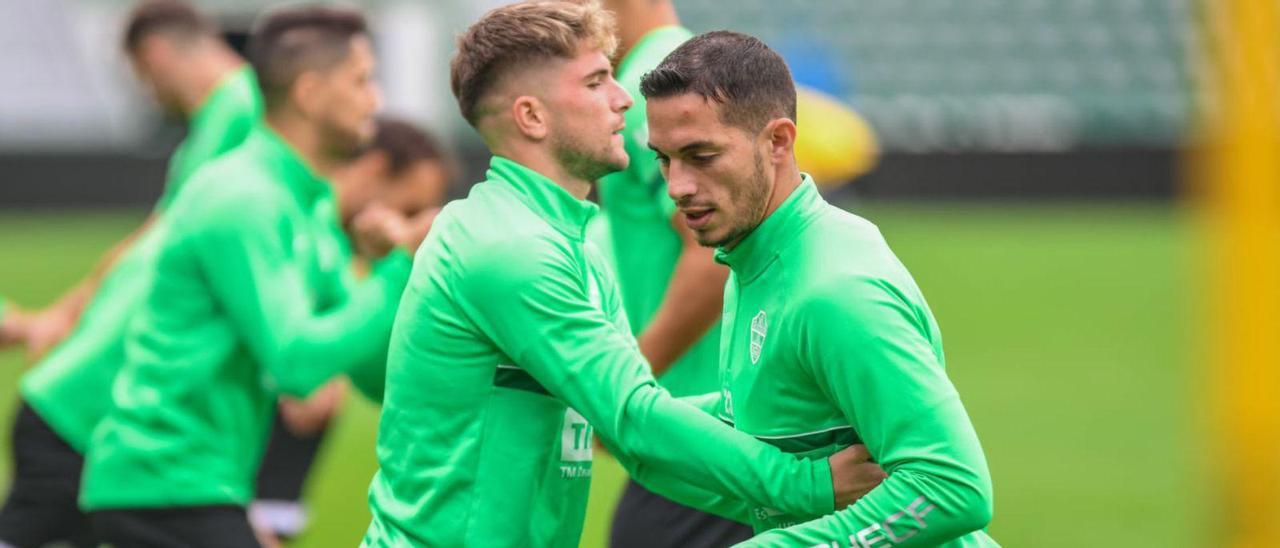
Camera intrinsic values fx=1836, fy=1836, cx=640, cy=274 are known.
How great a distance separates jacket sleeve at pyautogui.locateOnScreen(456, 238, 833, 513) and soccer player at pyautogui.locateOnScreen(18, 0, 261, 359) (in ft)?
9.55

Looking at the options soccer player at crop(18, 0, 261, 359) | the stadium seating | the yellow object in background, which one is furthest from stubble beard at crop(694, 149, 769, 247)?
the stadium seating

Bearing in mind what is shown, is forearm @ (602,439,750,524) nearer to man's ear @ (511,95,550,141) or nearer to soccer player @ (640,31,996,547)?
soccer player @ (640,31,996,547)

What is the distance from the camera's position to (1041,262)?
747 inches

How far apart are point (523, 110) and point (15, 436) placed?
2792 mm

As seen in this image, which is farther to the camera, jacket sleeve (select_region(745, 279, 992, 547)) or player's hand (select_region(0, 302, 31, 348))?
player's hand (select_region(0, 302, 31, 348))

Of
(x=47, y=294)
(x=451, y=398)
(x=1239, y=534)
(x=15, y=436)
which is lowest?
(x=47, y=294)

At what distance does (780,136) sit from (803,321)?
0.42 m

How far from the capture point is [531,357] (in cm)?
346

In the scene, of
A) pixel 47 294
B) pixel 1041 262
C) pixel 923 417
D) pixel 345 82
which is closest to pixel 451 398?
pixel 923 417

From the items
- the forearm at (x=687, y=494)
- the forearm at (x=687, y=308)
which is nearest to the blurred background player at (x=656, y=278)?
the forearm at (x=687, y=308)

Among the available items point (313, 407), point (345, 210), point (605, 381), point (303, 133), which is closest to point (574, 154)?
point (605, 381)

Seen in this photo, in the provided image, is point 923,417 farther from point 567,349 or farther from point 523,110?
point 523,110

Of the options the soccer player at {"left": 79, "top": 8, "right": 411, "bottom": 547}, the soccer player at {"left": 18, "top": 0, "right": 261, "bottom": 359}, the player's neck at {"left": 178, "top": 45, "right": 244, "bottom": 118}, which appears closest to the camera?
the soccer player at {"left": 79, "top": 8, "right": 411, "bottom": 547}

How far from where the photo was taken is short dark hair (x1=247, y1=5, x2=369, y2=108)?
509cm
